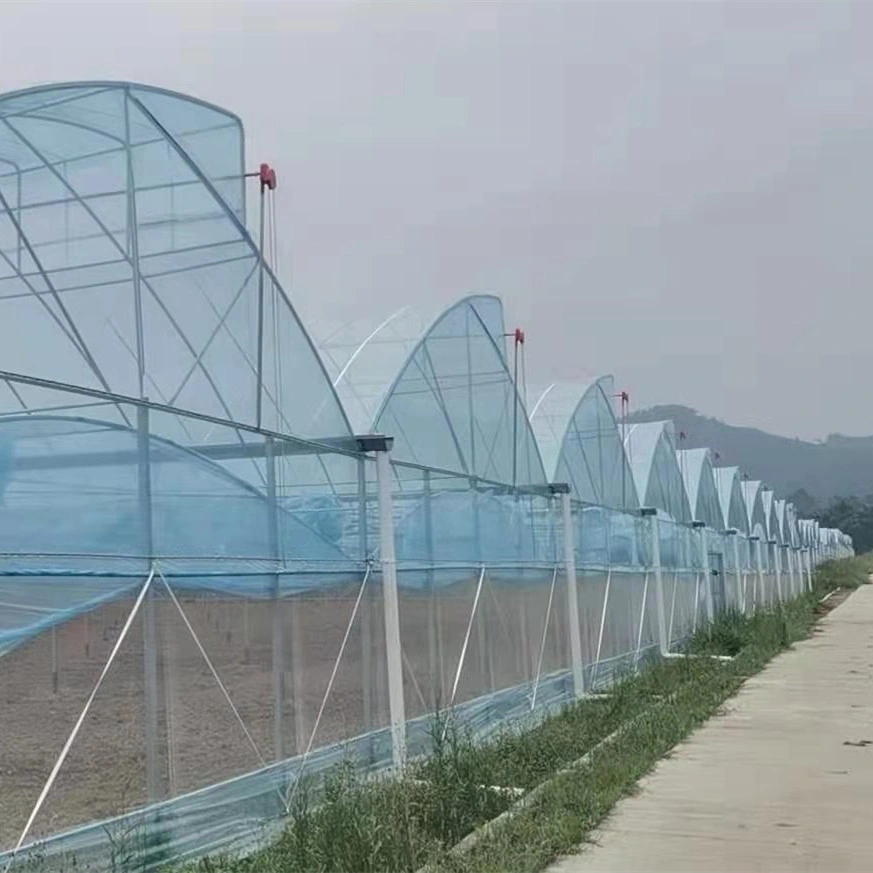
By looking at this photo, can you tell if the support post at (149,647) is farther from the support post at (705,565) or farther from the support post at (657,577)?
the support post at (705,565)

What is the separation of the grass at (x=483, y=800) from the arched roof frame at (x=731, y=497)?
23.7 m

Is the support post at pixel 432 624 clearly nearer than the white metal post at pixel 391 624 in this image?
No

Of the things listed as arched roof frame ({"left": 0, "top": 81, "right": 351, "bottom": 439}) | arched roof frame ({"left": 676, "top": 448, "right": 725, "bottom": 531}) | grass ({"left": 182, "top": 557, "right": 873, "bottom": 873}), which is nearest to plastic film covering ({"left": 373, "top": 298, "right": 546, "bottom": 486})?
grass ({"left": 182, "top": 557, "right": 873, "bottom": 873})

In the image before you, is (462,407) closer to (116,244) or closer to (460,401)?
(460,401)

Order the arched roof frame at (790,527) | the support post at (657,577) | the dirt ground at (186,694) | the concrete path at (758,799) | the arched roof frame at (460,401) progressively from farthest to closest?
the arched roof frame at (790,527), the support post at (657,577), the arched roof frame at (460,401), the concrete path at (758,799), the dirt ground at (186,694)

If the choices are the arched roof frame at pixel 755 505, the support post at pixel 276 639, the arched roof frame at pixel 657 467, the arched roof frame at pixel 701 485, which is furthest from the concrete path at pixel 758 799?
the arched roof frame at pixel 755 505

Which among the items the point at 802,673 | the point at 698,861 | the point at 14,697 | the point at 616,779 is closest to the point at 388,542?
the point at 616,779

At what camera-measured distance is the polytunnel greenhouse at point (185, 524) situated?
21.7ft

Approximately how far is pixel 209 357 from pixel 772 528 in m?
49.5

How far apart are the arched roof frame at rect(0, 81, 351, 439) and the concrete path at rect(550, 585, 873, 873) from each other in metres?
4.27

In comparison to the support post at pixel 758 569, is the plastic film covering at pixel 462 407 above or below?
above

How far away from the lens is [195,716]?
762cm

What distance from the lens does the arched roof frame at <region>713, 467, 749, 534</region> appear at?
3816 cm

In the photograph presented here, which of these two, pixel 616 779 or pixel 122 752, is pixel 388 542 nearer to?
pixel 616 779
